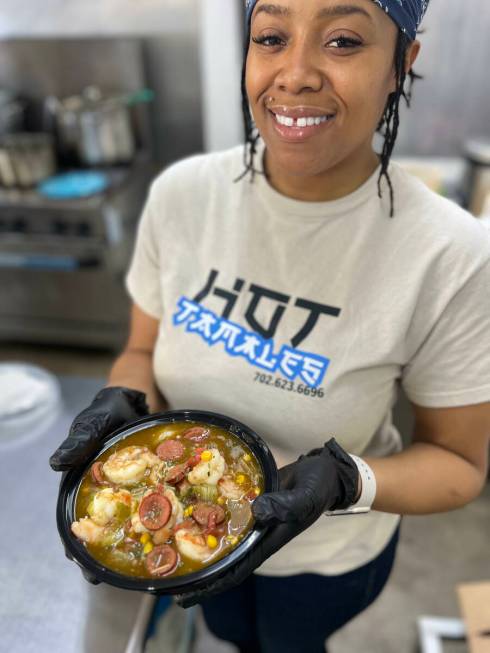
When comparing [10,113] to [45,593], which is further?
[10,113]

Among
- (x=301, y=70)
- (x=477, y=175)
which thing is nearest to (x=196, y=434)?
(x=301, y=70)

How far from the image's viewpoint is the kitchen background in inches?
92.3

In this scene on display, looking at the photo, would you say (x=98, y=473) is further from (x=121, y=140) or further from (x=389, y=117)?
(x=121, y=140)

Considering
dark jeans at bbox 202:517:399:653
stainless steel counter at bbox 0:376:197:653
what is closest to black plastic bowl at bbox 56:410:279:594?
stainless steel counter at bbox 0:376:197:653

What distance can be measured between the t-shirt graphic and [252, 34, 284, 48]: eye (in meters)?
0.43

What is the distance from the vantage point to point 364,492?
958 mm

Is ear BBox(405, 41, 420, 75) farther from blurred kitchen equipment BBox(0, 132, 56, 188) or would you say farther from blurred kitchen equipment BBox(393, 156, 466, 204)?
blurred kitchen equipment BBox(0, 132, 56, 188)

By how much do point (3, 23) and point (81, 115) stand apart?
89 centimetres

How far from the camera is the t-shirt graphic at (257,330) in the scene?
0.99m

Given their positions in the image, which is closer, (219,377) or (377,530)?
(219,377)

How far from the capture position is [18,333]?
3.28 meters

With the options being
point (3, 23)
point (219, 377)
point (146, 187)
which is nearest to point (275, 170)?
point (219, 377)

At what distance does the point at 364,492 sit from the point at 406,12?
811 millimetres

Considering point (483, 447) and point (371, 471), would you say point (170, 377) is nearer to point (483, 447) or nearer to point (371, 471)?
point (371, 471)
